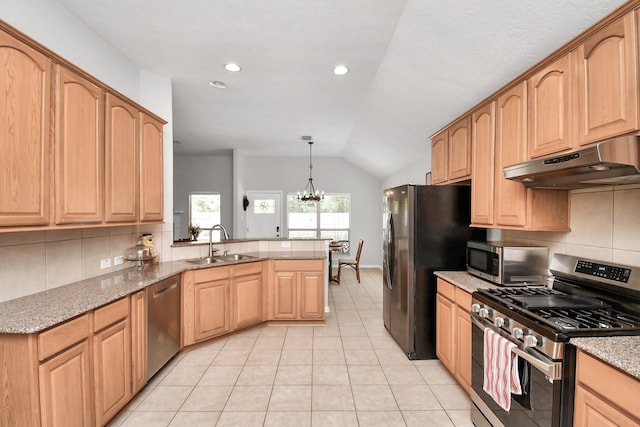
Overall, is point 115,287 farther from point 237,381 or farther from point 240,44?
point 240,44

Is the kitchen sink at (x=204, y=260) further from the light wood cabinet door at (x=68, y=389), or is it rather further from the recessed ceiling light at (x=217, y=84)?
the recessed ceiling light at (x=217, y=84)

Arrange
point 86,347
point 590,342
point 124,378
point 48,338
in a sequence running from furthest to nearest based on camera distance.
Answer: point 124,378
point 86,347
point 48,338
point 590,342

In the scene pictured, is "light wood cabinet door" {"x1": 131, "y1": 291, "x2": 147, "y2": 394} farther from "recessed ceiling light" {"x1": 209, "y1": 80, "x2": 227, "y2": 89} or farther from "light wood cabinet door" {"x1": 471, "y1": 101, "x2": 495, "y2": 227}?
"light wood cabinet door" {"x1": 471, "y1": 101, "x2": 495, "y2": 227}

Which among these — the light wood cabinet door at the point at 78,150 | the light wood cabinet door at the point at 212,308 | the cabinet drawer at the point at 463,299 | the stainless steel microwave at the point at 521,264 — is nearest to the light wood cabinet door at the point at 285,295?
the light wood cabinet door at the point at 212,308

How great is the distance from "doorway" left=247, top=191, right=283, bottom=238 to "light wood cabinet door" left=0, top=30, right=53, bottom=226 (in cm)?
598

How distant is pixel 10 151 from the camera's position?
1548 millimetres

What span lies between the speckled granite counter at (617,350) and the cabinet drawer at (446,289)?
1194mm

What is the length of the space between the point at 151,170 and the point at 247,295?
1.72m

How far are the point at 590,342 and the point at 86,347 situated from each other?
2.55 m

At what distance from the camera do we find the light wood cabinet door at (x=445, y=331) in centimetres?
251

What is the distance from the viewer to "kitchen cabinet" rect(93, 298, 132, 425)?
72.2 inches

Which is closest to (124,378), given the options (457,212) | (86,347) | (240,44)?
(86,347)

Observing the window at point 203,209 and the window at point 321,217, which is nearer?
the window at point 203,209

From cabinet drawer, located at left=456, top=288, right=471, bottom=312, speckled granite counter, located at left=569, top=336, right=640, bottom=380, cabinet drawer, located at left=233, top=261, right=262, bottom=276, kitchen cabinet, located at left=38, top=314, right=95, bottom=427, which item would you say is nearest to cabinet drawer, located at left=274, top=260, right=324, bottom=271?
cabinet drawer, located at left=233, top=261, right=262, bottom=276
